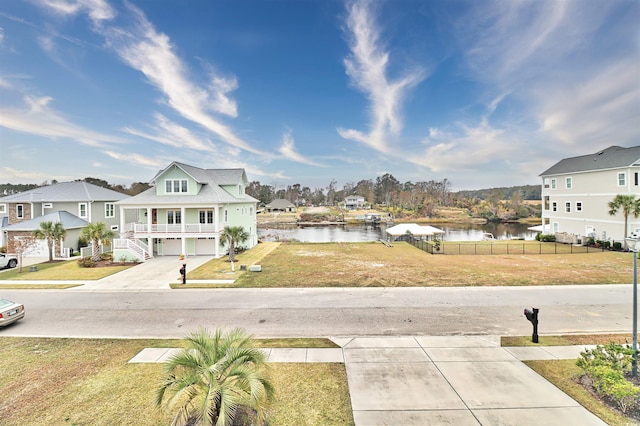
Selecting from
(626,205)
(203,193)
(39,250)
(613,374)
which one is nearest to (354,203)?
(626,205)

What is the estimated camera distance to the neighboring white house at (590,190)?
1114 inches

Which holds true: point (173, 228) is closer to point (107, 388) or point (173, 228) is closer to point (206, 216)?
point (206, 216)

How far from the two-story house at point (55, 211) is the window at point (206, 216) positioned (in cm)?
933

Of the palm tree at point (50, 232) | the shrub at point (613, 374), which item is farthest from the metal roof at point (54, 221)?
the shrub at point (613, 374)

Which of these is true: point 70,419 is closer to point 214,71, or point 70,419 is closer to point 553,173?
point 214,71

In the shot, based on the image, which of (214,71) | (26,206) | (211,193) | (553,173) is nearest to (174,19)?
(214,71)

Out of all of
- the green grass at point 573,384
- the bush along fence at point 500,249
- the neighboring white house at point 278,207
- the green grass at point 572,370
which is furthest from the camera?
the neighboring white house at point 278,207

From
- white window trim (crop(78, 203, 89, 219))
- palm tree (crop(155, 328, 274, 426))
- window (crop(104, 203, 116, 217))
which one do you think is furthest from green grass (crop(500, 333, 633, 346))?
white window trim (crop(78, 203, 89, 219))

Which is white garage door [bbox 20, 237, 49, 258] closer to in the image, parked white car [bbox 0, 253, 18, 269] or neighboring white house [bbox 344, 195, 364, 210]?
parked white car [bbox 0, 253, 18, 269]

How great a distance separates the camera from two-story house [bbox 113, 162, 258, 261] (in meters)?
24.7

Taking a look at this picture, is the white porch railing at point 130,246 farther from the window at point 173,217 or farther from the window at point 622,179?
the window at point 622,179

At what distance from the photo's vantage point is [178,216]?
26.7 metres

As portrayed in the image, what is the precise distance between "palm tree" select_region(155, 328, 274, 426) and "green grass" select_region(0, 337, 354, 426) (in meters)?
1.21

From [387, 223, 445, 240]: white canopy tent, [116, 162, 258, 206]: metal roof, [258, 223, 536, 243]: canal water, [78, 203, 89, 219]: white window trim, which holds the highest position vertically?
[116, 162, 258, 206]: metal roof
